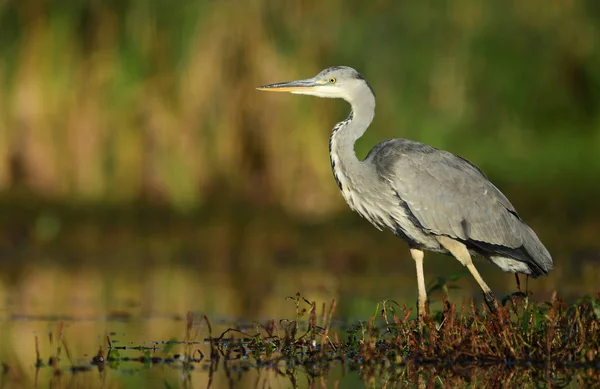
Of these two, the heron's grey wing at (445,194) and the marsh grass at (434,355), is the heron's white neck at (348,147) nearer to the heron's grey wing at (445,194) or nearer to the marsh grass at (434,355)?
the heron's grey wing at (445,194)

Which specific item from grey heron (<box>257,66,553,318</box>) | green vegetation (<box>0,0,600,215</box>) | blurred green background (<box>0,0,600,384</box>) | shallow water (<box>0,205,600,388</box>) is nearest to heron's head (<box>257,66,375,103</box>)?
grey heron (<box>257,66,553,318</box>)

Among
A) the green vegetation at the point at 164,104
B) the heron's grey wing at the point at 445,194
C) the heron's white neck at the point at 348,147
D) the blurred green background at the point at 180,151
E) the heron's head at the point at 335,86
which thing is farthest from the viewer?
the green vegetation at the point at 164,104

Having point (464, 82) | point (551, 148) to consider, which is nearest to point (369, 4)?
point (464, 82)

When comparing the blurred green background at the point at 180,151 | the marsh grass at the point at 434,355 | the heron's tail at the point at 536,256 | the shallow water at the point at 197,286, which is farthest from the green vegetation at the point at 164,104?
the marsh grass at the point at 434,355

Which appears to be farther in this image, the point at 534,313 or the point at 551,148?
the point at 551,148

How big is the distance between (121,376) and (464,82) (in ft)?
32.7

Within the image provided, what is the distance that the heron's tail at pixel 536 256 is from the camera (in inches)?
336

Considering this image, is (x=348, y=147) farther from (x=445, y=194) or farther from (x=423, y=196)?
(x=445, y=194)

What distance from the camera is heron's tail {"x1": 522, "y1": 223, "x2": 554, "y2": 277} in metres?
8.55

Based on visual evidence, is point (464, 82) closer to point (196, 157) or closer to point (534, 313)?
point (196, 157)

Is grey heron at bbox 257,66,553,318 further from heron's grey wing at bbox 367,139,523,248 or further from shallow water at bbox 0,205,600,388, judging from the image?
shallow water at bbox 0,205,600,388

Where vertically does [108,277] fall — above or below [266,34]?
below

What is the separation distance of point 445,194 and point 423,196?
0.16 m

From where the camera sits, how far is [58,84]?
13.3m
